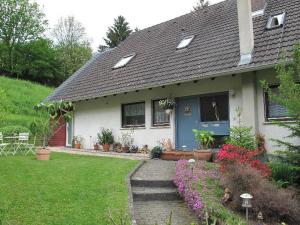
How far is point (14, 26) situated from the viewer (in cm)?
4603

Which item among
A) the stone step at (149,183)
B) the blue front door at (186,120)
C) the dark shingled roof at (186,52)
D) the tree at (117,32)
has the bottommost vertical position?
the stone step at (149,183)

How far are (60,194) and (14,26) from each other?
1733 inches

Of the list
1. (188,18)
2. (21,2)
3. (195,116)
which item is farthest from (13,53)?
(195,116)

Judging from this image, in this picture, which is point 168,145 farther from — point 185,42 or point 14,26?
point 14,26

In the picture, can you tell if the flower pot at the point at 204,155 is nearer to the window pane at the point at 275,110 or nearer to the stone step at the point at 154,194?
the window pane at the point at 275,110

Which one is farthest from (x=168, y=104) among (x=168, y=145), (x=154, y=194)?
(x=154, y=194)

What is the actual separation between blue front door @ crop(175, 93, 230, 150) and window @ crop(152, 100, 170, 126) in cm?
65

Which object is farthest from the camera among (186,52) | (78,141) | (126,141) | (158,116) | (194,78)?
(78,141)

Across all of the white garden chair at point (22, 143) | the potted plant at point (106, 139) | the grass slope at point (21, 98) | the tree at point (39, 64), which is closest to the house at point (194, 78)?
the potted plant at point (106, 139)

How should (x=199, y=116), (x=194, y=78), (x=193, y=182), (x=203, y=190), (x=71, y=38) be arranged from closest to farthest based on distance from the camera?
(x=203, y=190) → (x=193, y=182) → (x=194, y=78) → (x=199, y=116) → (x=71, y=38)

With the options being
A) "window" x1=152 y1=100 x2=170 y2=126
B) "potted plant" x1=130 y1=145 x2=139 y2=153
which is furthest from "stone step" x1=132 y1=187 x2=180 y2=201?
"potted plant" x1=130 y1=145 x2=139 y2=153

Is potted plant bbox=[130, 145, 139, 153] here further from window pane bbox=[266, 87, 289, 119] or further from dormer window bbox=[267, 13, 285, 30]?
dormer window bbox=[267, 13, 285, 30]

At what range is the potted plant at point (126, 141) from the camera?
1521cm

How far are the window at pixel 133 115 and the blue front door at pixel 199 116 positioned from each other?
7.09ft
